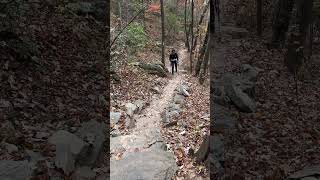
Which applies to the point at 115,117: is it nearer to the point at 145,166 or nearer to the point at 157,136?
the point at 157,136

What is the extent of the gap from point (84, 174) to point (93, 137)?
4.45 ft

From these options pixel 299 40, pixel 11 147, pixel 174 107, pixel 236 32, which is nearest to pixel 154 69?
pixel 236 32

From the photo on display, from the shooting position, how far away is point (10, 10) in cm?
1104

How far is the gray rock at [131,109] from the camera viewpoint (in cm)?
1281

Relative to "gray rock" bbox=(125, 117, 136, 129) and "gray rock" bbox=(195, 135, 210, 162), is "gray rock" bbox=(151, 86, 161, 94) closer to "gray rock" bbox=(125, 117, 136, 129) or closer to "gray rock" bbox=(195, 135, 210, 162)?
"gray rock" bbox=(125, 117, 136, 129)

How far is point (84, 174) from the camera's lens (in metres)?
7.60

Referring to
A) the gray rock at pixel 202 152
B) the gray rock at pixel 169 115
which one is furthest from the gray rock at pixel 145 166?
the gray rock at pixel 169 115

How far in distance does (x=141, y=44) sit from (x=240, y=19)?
1062cm

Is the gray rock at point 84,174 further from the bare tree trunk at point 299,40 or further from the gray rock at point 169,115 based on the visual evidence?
the bare tree trunk at point 299,40

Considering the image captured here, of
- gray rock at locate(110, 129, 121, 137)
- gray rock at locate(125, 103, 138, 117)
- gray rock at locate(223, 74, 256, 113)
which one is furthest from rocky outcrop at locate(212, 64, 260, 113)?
gray rock at locate(110, 129, 121, 137)

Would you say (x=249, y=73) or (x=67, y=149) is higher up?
(x=249, y=73)

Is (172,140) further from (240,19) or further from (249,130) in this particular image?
(240,19)

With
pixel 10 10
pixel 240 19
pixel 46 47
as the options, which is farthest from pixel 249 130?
pixel 240 19

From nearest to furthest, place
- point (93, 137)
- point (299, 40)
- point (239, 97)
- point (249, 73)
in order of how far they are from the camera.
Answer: point (93, 137) → point (239, 97) → point (249, 73) → point (299, 40)
